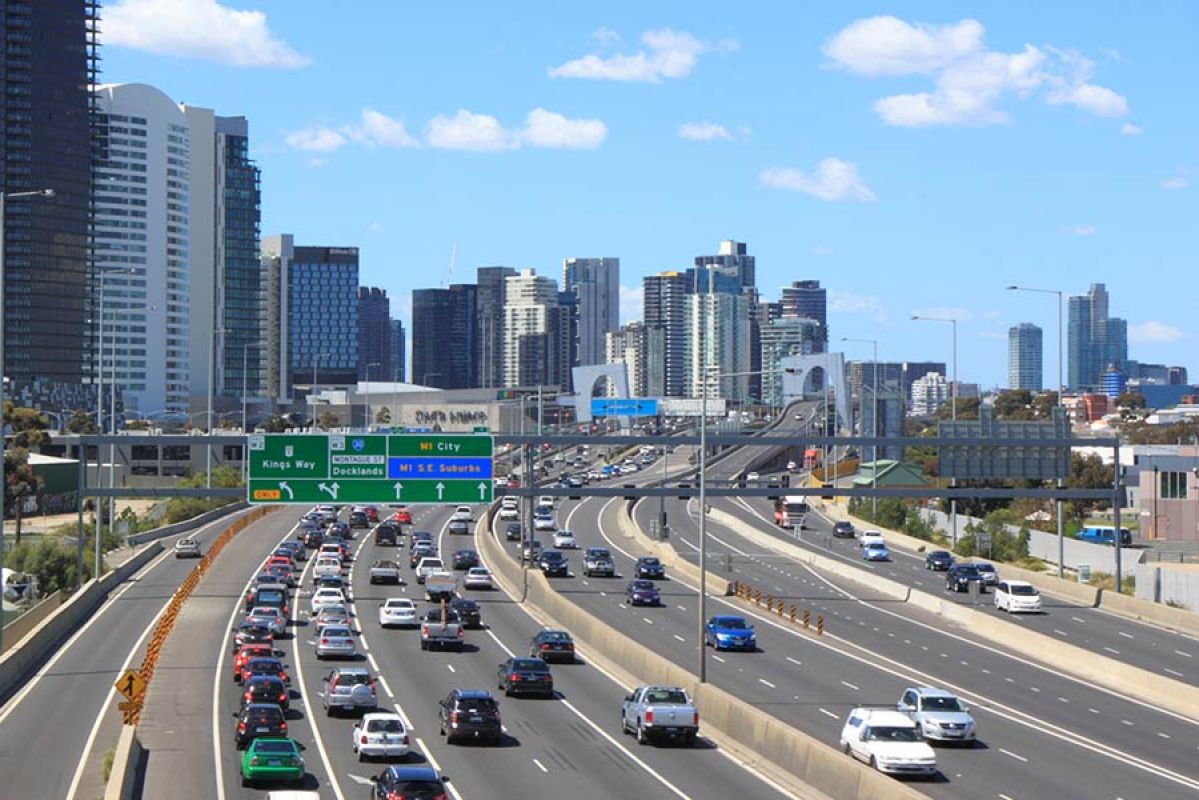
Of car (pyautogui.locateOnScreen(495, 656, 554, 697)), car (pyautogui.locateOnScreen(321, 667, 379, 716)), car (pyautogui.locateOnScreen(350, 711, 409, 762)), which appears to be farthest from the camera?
car (pyautogui.locateOnScreen(495, 656, 554, 697))

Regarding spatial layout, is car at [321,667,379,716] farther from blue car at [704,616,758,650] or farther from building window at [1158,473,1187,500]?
building window at [1158,473,1187,500]

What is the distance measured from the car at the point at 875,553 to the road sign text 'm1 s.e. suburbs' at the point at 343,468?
38860 mm

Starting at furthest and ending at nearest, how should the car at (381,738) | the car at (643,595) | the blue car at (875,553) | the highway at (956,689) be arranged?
1. the blue car at (875,553)
2. the car at (643,595)
3. the highway at (956,689)
4. the car at (381,738)

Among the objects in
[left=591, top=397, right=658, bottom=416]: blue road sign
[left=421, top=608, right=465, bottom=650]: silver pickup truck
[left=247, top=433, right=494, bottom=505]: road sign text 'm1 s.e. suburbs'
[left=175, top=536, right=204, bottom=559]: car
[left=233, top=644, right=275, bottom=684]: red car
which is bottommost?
[left=175, top=536, right=204, bottom=559]: car

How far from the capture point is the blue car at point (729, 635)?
2299 inches

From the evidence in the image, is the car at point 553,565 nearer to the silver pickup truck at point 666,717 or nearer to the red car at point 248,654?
the red car at point 248,654

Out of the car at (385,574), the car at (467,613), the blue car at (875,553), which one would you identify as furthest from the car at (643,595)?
the blue car at (875,553)

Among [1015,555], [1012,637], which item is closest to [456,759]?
[1012,637]

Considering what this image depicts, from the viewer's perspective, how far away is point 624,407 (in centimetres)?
10988

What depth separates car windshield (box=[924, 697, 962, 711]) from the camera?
39.0 m

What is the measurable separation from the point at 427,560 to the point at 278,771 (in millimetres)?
47940

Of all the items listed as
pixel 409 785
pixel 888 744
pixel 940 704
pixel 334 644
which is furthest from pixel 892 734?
pixel 334 644

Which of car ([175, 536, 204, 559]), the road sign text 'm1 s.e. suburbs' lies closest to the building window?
car ([175, 536, 204, 559])

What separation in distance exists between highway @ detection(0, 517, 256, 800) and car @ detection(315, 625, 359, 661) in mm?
5454
